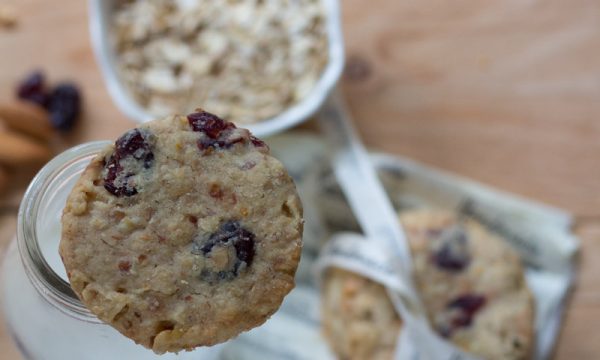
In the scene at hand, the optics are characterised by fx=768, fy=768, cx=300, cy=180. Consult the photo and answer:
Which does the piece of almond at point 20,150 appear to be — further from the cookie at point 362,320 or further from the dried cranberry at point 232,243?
the dried cranberry at point 232,243

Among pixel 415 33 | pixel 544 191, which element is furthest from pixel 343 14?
pixel 544 191

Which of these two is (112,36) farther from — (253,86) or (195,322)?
(195,322)

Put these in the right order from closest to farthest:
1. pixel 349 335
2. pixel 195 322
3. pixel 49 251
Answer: pixel 195 322 < pixel 49 251 < pixel 349 335

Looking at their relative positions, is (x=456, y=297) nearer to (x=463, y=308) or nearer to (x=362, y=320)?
(x=463, y=308)

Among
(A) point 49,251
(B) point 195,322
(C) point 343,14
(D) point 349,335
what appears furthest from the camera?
(C) point 343,14

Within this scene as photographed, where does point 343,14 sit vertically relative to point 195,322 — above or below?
below

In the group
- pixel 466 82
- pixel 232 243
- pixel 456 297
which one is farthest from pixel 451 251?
pixel 232 243
